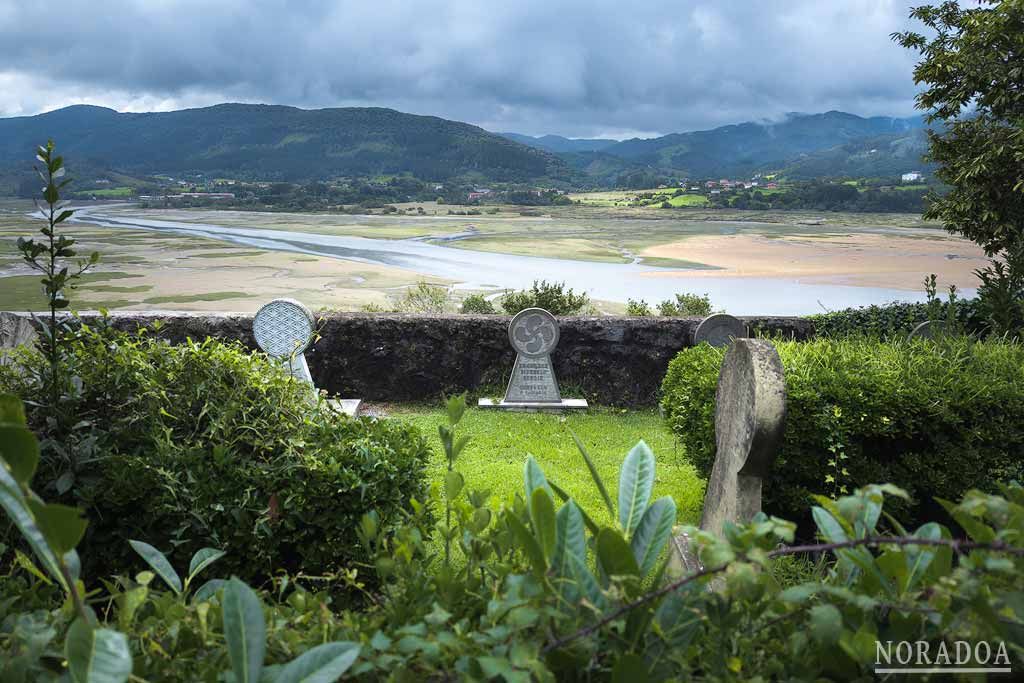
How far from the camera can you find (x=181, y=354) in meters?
3.12

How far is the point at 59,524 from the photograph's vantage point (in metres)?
0.69

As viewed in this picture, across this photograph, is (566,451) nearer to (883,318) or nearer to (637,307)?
(637,307)

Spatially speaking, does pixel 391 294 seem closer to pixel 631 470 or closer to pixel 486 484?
pixel 486 484

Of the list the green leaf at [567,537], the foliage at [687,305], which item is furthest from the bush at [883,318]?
the green leaf at [567,537]

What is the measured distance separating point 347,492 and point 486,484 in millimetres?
2631

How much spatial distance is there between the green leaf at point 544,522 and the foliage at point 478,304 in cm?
966

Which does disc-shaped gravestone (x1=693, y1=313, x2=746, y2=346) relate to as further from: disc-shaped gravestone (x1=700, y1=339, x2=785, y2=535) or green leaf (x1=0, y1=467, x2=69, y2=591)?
green leaf (x1=0, y1=467, x2=69, y2=591)

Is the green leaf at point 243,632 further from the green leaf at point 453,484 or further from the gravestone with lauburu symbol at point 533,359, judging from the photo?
the gravestone with lauburu symbol at point 533,359

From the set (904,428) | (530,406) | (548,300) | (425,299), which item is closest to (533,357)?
(530,406)

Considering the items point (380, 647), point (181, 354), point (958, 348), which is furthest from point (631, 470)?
point (958, 348)

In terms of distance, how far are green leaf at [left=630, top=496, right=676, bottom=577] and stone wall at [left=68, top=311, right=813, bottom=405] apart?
7172 mm

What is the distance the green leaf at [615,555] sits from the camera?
878 mm

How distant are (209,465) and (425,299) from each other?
340 inches

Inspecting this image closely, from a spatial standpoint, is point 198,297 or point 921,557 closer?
point 921,557
